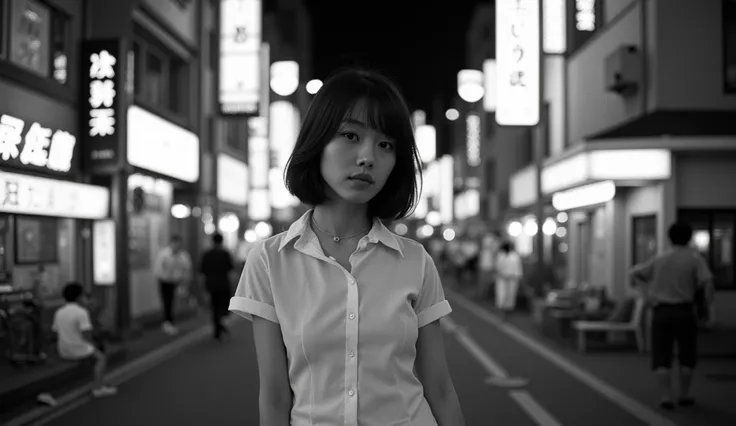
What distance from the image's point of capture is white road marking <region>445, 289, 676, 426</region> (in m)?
9.00

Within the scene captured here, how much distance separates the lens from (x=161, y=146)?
19484 mm

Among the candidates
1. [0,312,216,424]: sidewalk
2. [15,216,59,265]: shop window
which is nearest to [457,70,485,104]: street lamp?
[0,312,216,424]: sidewalk

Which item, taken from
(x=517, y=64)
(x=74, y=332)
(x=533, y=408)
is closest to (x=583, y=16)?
(x=517, y=64)

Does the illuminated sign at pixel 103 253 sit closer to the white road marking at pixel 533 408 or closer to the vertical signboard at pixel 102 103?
the vertical signboard at pixel 102 103

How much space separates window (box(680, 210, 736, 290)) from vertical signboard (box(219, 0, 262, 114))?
11.8 m

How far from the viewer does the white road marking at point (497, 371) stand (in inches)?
353

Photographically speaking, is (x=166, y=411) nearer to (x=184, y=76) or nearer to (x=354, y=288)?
(x=354, y=288)

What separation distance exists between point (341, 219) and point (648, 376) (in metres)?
10.8

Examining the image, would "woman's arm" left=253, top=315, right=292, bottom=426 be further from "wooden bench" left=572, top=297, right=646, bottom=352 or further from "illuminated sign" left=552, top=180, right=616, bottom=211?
"illuminated sign" left=552, top=180, right=616, bottom=211

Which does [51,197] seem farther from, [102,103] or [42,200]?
[102,103]

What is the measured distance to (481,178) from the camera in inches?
1928

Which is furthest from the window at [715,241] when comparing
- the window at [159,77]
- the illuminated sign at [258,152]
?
the illuminated sign at [258,152]

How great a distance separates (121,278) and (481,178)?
1363 inches

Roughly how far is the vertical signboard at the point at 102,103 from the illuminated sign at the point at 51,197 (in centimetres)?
66
